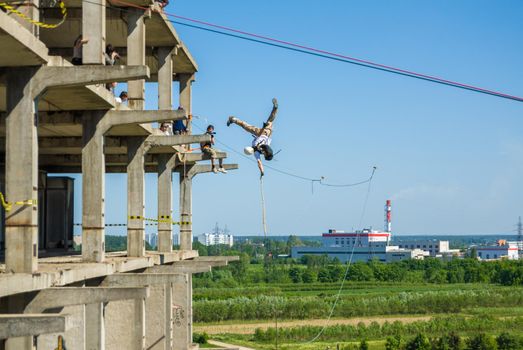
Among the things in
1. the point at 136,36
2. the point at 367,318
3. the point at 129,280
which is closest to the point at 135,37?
the point at 136,36

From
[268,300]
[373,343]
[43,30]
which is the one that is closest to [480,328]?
[373,343]

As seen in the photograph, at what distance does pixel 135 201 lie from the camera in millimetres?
24578

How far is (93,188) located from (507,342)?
54829mm

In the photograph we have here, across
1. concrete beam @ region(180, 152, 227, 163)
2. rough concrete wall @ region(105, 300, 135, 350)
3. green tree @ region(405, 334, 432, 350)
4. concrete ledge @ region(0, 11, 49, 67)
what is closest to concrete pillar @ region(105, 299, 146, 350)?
rough concrete wall @ region(105, 300, 135, 350)

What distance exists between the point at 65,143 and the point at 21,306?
1338 cm

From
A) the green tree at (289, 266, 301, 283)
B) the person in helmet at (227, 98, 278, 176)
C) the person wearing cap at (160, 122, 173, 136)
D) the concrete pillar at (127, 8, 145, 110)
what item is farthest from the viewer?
the green tree at (289, 266, 301, 283)

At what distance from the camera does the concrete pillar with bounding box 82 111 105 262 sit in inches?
773

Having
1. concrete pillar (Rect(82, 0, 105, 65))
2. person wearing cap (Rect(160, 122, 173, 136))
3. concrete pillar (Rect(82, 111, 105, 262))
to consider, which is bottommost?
concrete pillar (Rect(82, 111, 105, 262))

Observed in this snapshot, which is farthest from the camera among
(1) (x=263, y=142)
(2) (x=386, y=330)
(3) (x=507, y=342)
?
(2) (x=386, y=330)

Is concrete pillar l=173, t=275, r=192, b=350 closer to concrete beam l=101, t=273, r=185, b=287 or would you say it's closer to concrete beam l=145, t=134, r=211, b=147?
concrete beam l=145, t=134, r=211, b=147

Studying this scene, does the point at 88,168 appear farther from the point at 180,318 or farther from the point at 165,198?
the point at 180,318

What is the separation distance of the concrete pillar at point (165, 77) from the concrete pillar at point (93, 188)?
9.18m

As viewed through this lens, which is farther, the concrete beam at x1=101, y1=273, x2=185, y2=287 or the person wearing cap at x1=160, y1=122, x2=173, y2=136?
the person wearing cap at x1=160, y1=122, x2=173, y2=136

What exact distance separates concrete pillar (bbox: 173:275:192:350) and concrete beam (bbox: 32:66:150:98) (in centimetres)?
1841
